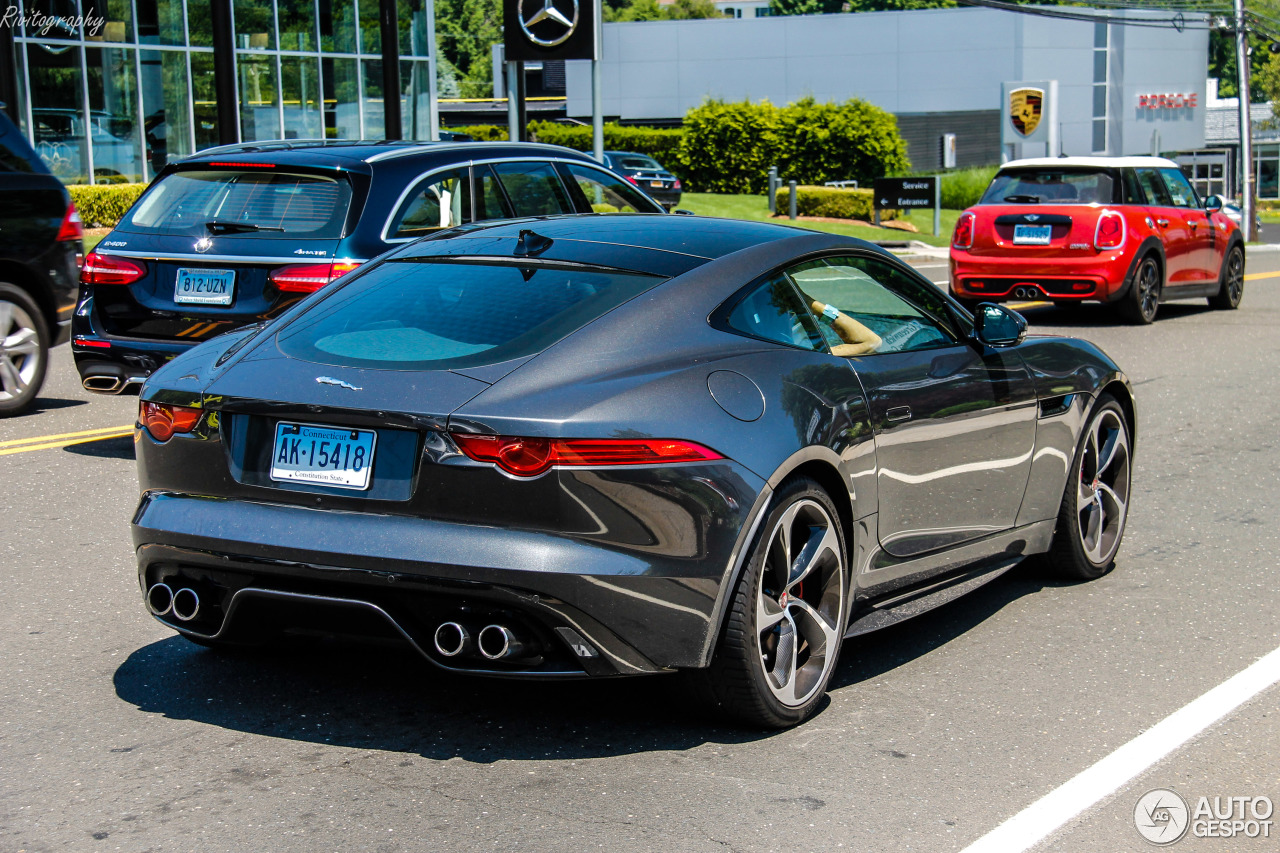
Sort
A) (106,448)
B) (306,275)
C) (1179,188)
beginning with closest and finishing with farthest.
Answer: (306,275) → (106,448) → (1179,188)

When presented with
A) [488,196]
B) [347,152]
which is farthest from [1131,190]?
[347,152]

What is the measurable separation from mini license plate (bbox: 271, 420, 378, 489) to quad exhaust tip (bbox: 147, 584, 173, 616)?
493mm

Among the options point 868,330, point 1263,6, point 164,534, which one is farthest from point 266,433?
point 1263,6

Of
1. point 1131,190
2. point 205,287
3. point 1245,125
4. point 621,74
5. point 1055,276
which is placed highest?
point 621,74

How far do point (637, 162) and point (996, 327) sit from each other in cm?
3663

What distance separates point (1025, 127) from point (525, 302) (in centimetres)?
5123

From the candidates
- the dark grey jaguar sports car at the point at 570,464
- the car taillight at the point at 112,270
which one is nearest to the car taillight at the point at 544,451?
the dark grey jaguar sports car at the point at 570,464

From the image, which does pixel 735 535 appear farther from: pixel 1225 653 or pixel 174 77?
pixel 174 77

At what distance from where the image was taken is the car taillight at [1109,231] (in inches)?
607

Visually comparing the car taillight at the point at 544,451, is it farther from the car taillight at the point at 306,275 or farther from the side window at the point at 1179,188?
the side window at the point at 1179,188

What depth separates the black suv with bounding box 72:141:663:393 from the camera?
7.89m

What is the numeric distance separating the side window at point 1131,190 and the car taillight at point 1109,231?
465mm

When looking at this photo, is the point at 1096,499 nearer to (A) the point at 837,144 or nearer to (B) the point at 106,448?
(B) the point at 106,448

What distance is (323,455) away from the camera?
13.3ft
